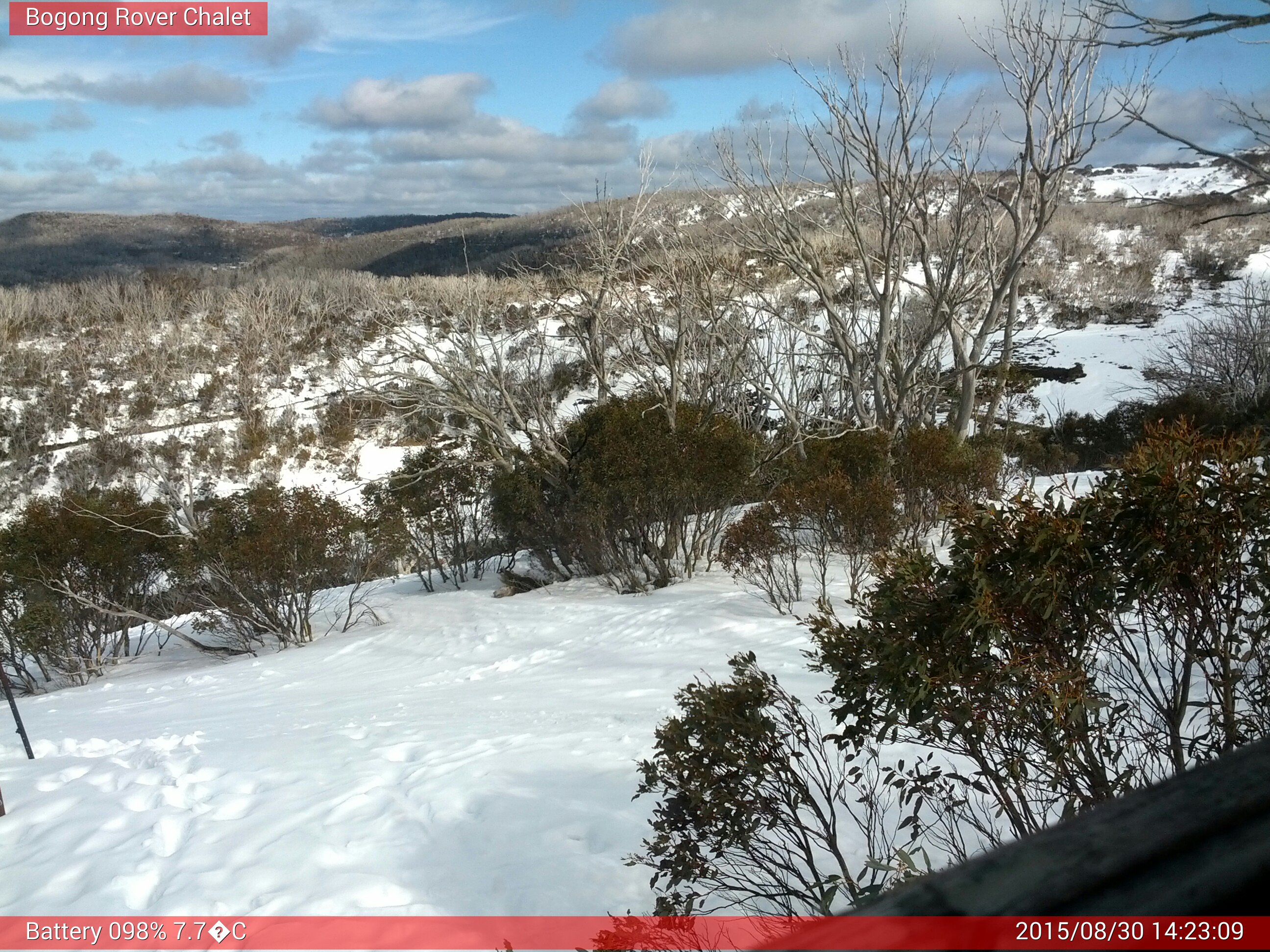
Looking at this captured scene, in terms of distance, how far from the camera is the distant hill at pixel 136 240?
53.5m

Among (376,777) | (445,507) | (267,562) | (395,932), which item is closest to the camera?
(395,932)

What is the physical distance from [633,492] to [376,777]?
17.7 ft

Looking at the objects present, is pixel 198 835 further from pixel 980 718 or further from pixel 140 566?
pixel 140 566

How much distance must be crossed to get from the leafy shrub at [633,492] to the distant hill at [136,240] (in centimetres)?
4609

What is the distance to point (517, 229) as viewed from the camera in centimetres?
5762

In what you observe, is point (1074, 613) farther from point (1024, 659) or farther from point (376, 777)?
point (376, 777)

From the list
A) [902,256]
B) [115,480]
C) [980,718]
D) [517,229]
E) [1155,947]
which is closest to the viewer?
[1155,947]

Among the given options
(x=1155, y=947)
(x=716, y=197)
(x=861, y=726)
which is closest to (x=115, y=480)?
(x=716, y=197)

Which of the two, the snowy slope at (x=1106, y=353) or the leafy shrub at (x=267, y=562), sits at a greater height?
the snowy slope at (x=1106, y=353)

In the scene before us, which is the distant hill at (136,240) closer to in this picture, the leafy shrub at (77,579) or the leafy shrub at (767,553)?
the leafy shrub at (77,579)

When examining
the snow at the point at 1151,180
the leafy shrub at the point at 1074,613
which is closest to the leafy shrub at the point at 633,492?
the leafy shrub at the point at 1074,613

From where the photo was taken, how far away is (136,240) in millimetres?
A: 65375

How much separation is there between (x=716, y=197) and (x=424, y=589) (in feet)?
23.2

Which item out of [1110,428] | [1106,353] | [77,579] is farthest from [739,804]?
[1106,353]
